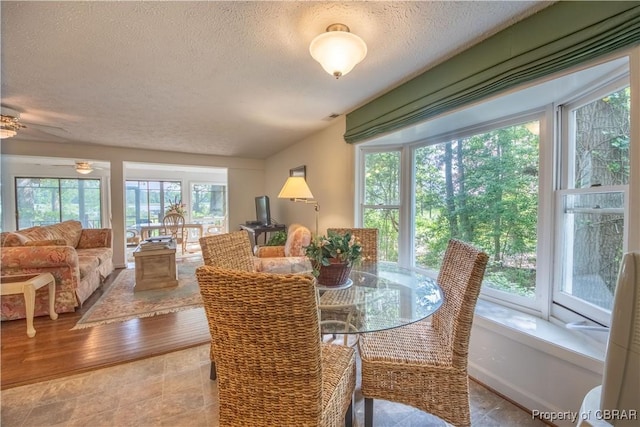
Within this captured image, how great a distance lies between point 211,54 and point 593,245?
107 inches

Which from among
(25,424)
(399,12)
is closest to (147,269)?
(25,424)

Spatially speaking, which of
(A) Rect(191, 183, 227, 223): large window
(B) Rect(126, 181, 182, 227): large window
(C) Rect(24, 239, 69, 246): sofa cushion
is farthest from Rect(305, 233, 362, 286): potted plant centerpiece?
(B) Rect(126, 181, 182, 227): large window

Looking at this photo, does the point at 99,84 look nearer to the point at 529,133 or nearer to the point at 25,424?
the point at 25,424

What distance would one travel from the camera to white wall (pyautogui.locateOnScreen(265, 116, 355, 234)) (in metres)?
3.22

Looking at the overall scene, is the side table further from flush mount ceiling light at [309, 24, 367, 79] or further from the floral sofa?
flush mount ceiling light at [309, 24, 367, 79]

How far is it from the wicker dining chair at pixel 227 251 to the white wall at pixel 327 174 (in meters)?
1.47

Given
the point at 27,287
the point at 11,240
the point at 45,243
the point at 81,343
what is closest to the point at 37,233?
the point at 11,240

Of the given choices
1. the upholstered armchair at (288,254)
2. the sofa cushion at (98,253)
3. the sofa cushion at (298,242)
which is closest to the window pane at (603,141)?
the upholstered armchair at (288,254)

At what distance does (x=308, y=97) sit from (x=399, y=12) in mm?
1284

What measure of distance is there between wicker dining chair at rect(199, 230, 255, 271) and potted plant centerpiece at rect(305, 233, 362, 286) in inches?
22.6

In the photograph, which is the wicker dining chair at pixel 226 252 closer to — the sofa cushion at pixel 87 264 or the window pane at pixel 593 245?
the window pane at pixel 593 245

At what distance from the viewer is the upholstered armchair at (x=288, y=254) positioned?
103 inches

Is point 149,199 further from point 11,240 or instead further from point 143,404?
point 143,404

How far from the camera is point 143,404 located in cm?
164
